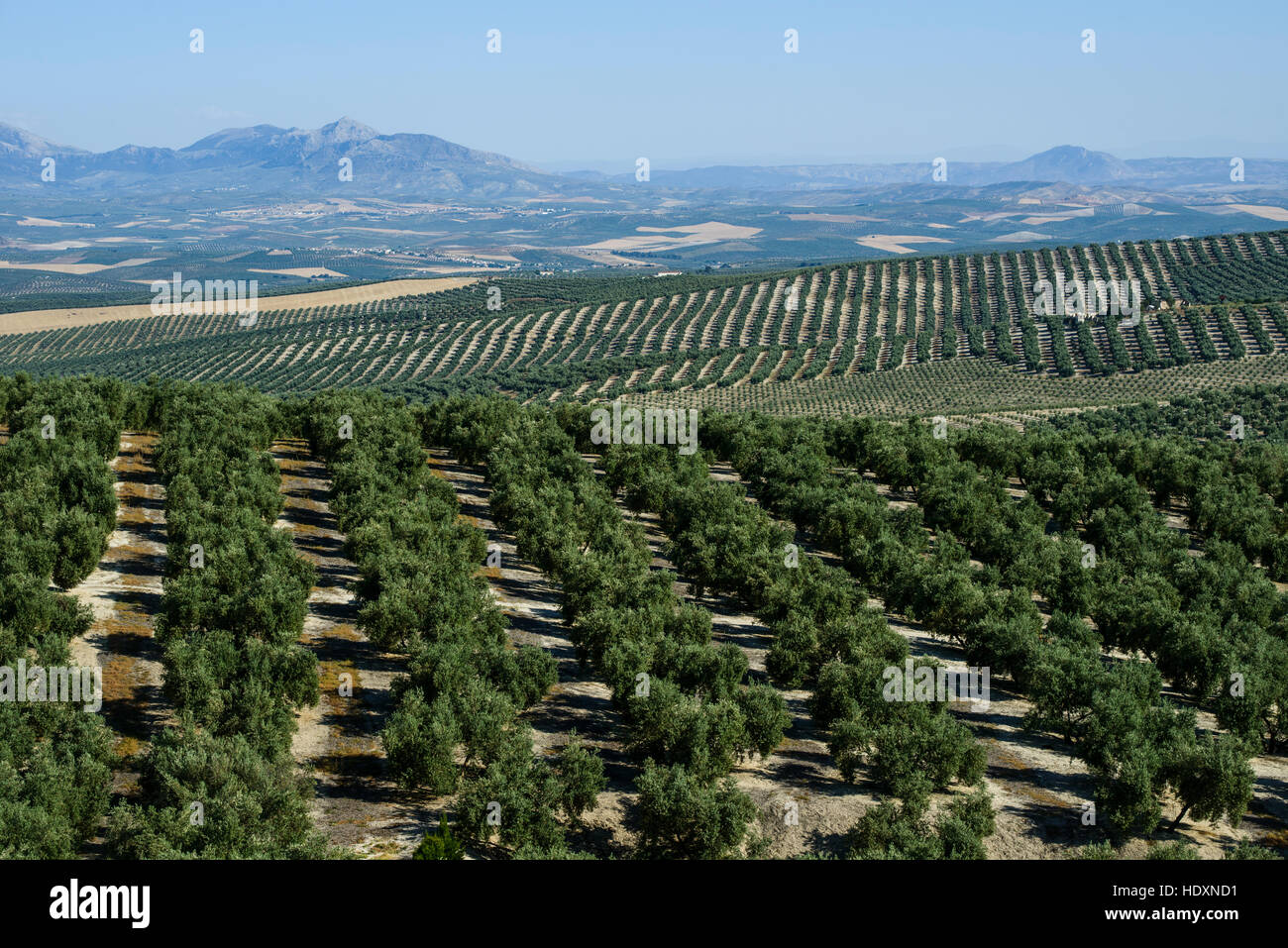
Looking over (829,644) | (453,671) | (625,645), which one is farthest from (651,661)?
(829,644)

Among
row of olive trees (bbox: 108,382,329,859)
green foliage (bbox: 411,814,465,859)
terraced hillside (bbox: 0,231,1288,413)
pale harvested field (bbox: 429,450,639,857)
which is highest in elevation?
terraced hillside (bbox: 0,231,1288,413)

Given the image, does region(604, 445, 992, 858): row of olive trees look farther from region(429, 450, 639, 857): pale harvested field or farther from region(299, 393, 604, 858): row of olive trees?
region(299, 393, 604, 858): row of olive trees

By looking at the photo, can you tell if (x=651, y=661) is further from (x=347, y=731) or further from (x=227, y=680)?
(x=227, y=680)

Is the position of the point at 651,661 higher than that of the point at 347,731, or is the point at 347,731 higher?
the point at 651,661

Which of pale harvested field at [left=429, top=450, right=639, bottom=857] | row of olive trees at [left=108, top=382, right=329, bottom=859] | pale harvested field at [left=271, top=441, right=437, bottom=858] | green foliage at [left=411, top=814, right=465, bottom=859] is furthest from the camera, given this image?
pale harvested field at [left=429, top=450, right=639, bottom=857]

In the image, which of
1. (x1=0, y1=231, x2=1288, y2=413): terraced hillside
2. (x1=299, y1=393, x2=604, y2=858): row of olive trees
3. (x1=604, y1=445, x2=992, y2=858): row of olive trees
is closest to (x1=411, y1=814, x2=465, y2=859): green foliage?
(x1=299, y1=393, x2=604, y2=858): row of olive trees

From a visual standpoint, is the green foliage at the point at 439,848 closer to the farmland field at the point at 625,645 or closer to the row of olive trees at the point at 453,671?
the farmland field at the point at 625,645
